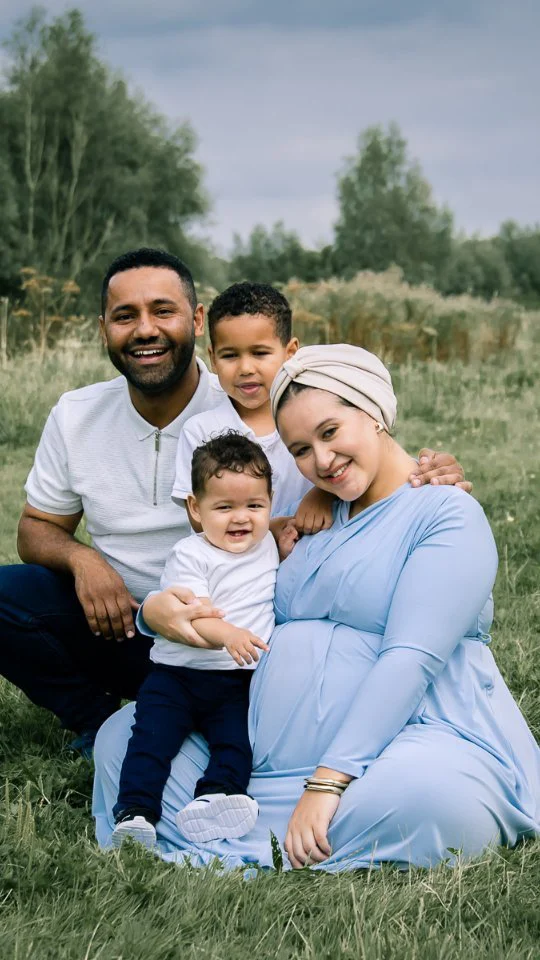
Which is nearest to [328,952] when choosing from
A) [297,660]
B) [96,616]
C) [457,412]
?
[297,660]

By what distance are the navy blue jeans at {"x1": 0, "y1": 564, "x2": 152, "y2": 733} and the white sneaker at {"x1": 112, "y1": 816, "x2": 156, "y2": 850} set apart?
1.04m

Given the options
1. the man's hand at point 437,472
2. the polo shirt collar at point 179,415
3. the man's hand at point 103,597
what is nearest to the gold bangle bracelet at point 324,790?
the man's hand at point 437,472

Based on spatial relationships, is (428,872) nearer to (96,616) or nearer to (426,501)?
(426,501)

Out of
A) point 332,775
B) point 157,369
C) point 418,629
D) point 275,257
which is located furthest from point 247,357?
point 275,257

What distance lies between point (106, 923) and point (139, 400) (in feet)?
6.63

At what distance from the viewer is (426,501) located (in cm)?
323

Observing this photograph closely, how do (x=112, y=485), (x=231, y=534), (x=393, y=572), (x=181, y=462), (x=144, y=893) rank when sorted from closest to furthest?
(x=144, y=893) < (x=393, y=572) < (x=231, y=534) < (x=181, y=462) < (x=112, y=485)

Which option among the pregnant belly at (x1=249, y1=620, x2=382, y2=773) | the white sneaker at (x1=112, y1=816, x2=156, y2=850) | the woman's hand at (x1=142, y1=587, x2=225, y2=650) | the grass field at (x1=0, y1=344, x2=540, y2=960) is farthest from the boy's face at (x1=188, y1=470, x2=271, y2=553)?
the grass field at (x1=0, y1=344, x2=540, y2=960)

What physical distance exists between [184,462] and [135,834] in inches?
49.2

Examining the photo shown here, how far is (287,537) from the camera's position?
137 inches

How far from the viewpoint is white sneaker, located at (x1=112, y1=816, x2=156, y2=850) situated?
9.89ft

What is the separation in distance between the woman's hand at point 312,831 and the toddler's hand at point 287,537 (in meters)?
0.82

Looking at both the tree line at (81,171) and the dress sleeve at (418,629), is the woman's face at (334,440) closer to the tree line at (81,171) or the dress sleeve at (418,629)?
the dress sleeve at (418,629)

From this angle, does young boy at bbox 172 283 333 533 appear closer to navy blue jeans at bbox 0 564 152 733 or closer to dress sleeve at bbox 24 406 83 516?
dress sleeve at bbox 24 406 83 516
